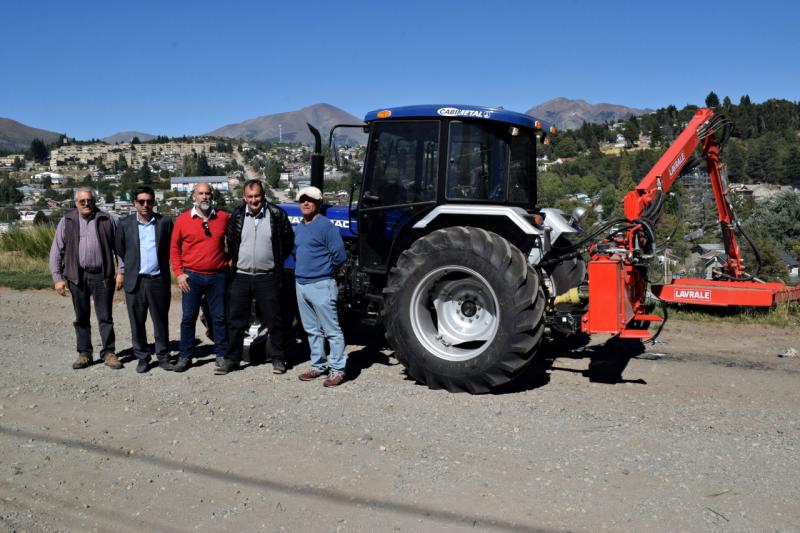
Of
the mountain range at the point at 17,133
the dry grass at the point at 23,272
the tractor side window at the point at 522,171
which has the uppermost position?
the mountain range at the point at 17,133

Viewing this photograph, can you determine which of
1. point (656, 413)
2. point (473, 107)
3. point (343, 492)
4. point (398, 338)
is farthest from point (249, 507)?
point (473, 107)

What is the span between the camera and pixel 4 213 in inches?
792

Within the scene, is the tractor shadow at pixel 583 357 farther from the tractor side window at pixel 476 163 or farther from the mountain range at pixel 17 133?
the mountain range at pixel 17 133

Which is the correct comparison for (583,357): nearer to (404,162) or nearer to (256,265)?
(404,162)

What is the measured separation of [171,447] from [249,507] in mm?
1139

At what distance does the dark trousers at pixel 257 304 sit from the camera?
6.50m

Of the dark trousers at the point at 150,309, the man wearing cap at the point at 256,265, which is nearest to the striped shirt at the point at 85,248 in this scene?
the dark trousers at the point at 150,309

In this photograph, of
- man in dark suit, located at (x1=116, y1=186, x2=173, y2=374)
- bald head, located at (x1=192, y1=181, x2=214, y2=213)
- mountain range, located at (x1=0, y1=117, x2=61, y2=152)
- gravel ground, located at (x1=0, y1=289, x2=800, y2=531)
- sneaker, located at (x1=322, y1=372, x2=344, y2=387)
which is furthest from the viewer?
mountain range, located at (x1=0, y1=117, x2=61, y2=152)

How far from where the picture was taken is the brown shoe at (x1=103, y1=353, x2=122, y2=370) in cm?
684

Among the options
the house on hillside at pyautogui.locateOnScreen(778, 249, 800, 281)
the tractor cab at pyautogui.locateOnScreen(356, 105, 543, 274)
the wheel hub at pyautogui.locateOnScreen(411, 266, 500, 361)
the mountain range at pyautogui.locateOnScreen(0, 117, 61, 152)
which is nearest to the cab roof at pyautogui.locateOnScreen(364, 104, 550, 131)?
the tractor cab at pyautogui.locateOnScreen(356, 105, 543, 274)

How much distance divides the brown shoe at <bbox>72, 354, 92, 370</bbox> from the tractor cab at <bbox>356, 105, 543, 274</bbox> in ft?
9.25

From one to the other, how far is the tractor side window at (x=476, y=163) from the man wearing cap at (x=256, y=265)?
1603 millimetres

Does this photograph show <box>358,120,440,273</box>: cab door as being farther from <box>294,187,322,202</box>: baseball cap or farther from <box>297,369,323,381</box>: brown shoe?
<box>297,369,323,381</box>: brown shoe

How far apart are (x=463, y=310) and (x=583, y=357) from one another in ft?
5.27
